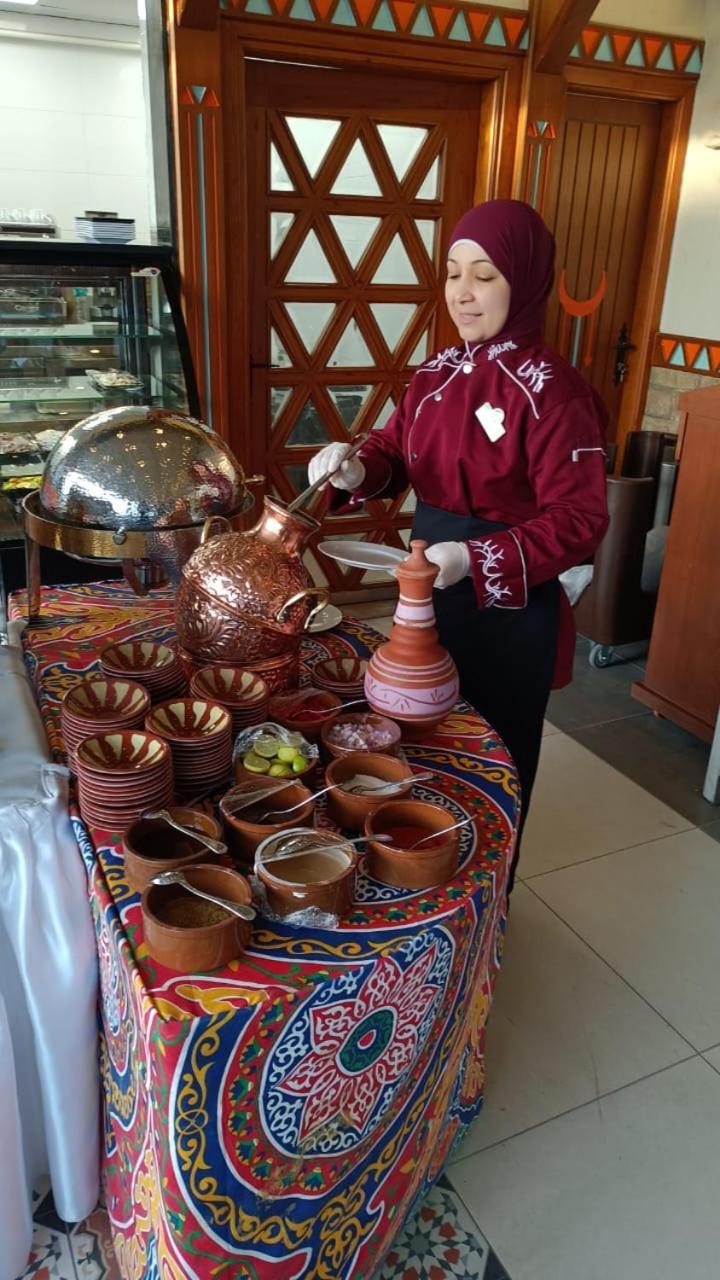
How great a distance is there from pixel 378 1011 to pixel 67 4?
15.1 feet

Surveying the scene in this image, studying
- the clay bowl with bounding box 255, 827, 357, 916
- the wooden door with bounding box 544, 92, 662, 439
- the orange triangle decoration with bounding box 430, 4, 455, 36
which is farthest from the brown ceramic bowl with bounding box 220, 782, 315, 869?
the wooden door with bounding box 544, 92, 662, 439

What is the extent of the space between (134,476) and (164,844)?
28.9 inches

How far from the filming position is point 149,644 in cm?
167

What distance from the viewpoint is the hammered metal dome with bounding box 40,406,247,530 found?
1658 mm

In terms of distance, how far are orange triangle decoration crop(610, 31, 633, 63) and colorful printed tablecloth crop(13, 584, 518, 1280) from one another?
13.7 feet

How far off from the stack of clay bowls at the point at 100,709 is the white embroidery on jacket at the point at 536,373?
91 centimetres

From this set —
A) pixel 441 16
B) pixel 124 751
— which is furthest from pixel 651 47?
pixel 124 751

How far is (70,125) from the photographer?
4.42 metres

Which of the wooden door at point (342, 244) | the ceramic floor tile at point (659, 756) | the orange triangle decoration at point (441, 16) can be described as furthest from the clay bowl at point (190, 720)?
the orange triangle decoration at point (441, 16)

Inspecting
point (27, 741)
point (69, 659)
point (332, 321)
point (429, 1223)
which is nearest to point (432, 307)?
point (332, 321)

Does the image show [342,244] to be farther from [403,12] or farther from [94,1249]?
[94,1249]

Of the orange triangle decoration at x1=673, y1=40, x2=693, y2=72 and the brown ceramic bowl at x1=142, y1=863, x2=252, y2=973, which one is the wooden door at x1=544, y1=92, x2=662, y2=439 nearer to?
the orange triangle decoration at x1=673, y1=40, x2=693, y2=72

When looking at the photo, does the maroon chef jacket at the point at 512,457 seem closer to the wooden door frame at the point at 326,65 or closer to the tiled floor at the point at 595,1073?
the tiled floor at the point at 595,1073

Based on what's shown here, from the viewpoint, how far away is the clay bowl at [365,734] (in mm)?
1418
